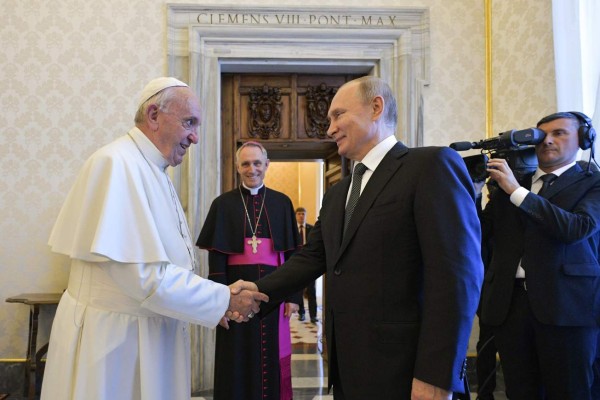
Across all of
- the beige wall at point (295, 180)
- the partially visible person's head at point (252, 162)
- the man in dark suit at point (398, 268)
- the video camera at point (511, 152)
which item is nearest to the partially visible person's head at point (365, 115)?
the man in dark suit at point (398, 268)

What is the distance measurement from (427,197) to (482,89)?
361 cm

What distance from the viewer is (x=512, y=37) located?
4633mm

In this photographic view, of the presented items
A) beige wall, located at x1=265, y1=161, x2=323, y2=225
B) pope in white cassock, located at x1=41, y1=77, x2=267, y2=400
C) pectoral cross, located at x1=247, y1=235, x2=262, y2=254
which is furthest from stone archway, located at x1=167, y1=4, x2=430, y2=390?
beige wall, located at x1=265, y1=161, x2=323, y2=225

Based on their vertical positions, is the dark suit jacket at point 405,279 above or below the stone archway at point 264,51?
below

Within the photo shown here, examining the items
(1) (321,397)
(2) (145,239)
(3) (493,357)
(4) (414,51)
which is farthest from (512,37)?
(2) (145,239)

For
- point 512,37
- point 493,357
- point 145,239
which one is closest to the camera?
point 145,239

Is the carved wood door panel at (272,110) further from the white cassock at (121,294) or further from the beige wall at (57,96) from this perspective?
the white cassock at (121,294)

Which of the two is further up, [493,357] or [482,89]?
[482,89]

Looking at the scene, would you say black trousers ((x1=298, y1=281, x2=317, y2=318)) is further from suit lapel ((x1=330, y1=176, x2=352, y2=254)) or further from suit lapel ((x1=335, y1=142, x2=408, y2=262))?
suit lapel ((x1=335, y1=142, x2=408, y2=262))

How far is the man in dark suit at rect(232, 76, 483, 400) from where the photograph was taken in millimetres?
1638

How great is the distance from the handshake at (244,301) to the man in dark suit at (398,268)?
20.8 inches

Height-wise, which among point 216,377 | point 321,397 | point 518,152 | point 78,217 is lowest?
point 321,397

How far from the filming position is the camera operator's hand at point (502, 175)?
9.27ft

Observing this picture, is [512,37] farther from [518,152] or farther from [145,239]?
[145,239]
